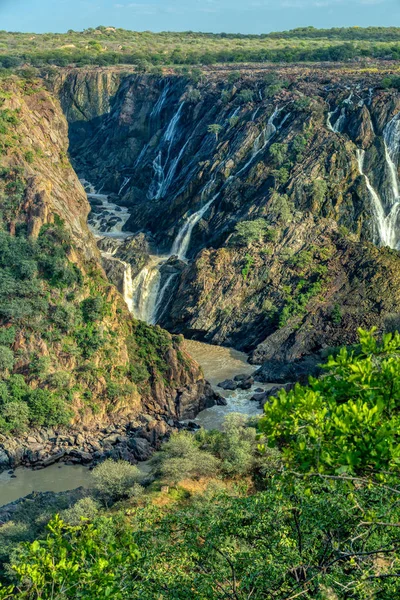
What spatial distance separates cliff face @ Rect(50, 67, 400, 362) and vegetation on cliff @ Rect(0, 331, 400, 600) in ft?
111

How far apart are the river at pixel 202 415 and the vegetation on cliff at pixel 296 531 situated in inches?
713

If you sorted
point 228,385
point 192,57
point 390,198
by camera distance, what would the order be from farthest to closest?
1. point 192,57
2. point 390,198
3. point 228,385

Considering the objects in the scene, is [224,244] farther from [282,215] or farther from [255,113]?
[255,113]

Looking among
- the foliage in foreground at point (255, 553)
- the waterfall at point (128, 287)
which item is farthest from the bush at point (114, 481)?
the waterfall at point (128, 287)

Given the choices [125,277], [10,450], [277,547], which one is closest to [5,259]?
[10,450]

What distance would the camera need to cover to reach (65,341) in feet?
137

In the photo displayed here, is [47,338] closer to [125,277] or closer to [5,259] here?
[5,259]

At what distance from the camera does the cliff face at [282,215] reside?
52.0 m

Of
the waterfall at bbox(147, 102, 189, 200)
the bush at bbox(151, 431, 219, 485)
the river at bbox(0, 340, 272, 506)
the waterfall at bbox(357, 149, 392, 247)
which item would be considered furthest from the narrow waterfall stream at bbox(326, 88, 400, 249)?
the bush at bbox(151, 431, 219, 485)

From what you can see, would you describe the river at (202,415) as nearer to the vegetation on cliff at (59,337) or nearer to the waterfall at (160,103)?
the vegetation on cliff at (59,337)

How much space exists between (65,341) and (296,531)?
93.3 ft

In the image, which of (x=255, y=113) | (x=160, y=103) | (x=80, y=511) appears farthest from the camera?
(x=160, y=103)

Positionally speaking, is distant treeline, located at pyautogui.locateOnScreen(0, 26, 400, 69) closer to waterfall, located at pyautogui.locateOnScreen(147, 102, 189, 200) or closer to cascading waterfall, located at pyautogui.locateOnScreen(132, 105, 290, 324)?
waterfall, located at pyautogui.locateOnScreen(147, 102, 189, 200)

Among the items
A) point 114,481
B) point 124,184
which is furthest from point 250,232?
point 124,184
